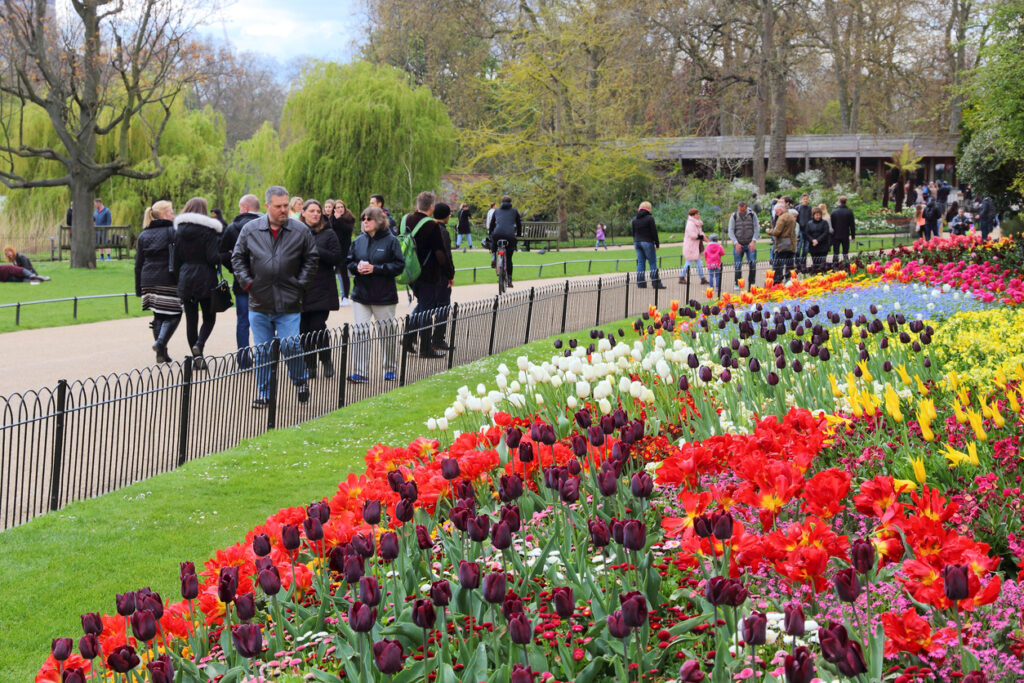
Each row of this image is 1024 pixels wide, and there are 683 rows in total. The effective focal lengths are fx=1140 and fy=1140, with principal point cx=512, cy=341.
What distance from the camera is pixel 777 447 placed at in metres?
4.25

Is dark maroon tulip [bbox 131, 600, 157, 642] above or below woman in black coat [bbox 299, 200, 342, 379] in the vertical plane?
below

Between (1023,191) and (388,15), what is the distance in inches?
1488

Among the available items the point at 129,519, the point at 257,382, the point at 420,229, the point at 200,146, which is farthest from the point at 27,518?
the point at 200,146

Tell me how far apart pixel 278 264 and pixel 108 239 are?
931 inches

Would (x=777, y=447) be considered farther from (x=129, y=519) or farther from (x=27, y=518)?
(x=27, y=518)

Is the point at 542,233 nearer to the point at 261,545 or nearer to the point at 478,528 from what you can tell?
the point at 261,545

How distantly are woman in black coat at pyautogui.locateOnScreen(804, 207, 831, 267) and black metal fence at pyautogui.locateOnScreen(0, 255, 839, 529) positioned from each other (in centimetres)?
719

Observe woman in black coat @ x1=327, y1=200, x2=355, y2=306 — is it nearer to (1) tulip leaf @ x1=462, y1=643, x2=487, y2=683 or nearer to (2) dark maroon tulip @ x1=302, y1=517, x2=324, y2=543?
(2) dark maroon tulip @ x1=302, y1=517, x2=324, y2=543

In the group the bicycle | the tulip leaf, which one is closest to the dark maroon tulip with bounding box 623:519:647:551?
the tulip leaf

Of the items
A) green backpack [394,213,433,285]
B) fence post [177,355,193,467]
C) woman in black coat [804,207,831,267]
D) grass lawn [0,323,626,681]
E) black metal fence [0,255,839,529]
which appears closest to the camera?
grass lawn [0,323,626,681]

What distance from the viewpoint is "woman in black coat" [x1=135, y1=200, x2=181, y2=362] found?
1146 cm

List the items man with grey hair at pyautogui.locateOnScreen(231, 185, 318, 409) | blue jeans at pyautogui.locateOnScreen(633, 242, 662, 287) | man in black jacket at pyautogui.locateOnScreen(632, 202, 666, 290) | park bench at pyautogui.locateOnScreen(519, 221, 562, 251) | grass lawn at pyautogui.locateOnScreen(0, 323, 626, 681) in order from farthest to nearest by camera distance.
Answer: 1. park bench at pyautogui.locateOnScreen(519, 221, 562, 251)
2. man in black jacket at pyautogui.locateOnScreen(632, 202, 666, 290)
3. blue jeans at pyautogui.locateOnScreen(633, 242, 662, 287)
4. man with grey hair at pyautogui.locateOnScreen(231, 185, 318, 409)
5. grass lawn at pyautogui.locateOnScreen(0, 323, 626, 681)

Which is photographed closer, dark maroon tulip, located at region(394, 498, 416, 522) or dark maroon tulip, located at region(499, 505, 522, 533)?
dark maroon tulip, located at region(499, 505, 522, 533)

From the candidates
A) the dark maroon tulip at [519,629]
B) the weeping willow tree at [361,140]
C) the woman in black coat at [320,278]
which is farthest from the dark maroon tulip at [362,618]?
the weeping willow tree at [361,140]
